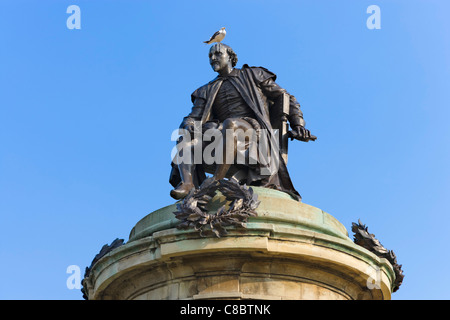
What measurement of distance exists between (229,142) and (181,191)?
130 centimetres

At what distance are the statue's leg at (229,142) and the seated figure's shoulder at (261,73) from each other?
4.96 feet

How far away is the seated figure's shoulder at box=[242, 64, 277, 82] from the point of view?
17844 mm

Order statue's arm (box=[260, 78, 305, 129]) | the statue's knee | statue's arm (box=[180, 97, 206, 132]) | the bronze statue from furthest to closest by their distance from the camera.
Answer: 1. statue's arm (box=[260, 78, 305, 129])
2. statue's arm (box=[180, 97, 206, 132])
3. the statue's knee
4. the bronze statue

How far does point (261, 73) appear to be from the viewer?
18.0 meters

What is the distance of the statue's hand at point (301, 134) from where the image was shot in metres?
17.4

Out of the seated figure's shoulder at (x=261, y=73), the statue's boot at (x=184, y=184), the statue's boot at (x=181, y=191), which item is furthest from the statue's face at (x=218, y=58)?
the statue's boot at (x=181, y=191)

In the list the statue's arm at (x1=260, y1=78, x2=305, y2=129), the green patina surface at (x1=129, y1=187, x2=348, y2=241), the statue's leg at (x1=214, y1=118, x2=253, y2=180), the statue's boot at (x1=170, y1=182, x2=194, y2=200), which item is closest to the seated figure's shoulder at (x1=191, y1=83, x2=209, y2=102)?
the statue's arm at (x1=260, y1=78, x2=305, y2=129)

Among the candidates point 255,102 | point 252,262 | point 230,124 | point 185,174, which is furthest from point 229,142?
point 252,262

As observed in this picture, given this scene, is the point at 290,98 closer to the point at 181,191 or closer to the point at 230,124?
the point at 230,124

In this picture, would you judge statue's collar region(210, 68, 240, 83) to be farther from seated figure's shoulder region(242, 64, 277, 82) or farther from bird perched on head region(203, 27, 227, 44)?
bird perched on head region(203, 27, 227, 44)

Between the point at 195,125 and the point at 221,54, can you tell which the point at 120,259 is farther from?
the point at 221,54

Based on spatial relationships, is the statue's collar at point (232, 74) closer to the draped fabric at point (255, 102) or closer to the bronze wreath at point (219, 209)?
the draped fabric at point (255, 102)

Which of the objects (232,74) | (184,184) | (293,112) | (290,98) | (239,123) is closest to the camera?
(184,184)
